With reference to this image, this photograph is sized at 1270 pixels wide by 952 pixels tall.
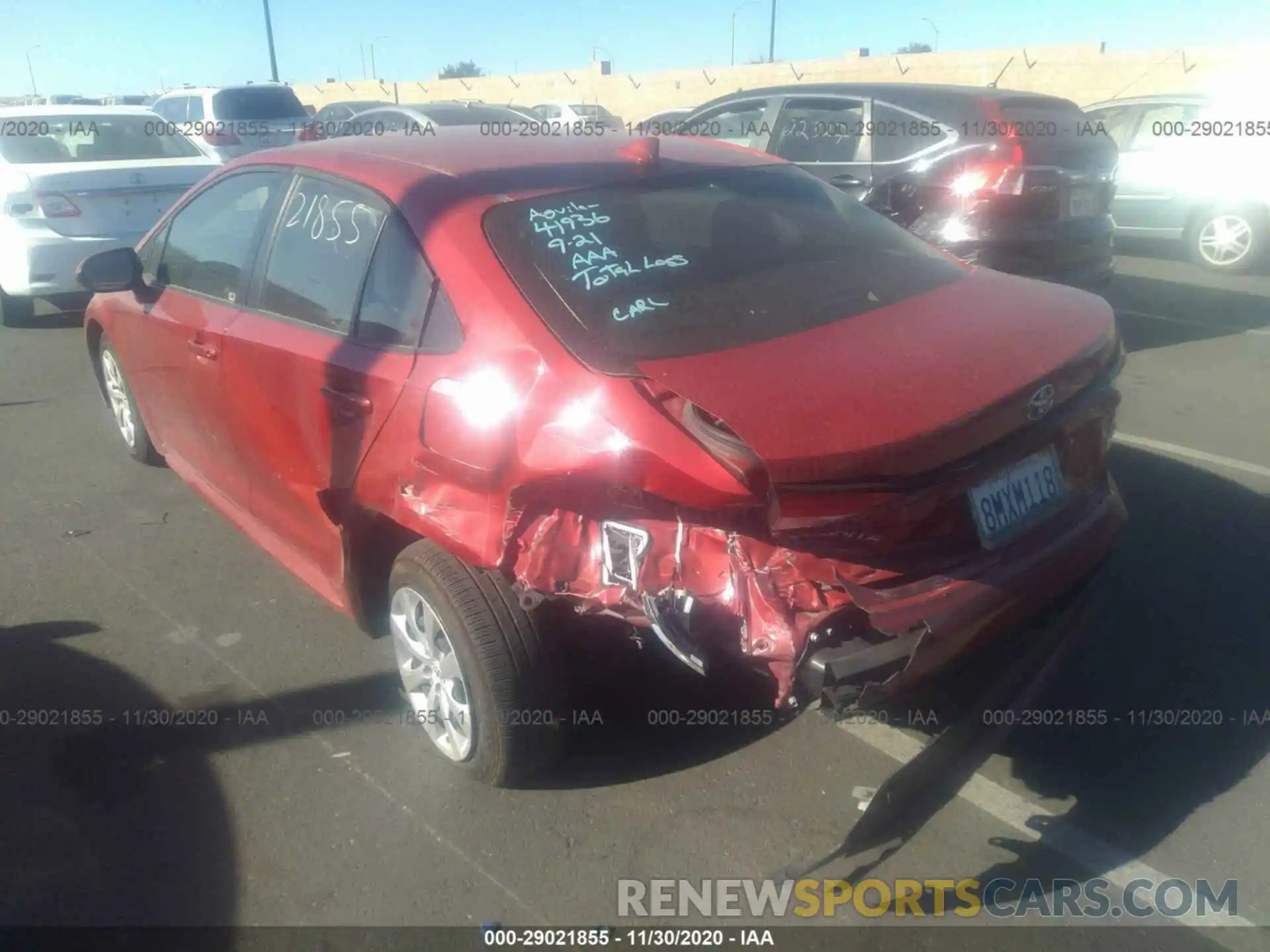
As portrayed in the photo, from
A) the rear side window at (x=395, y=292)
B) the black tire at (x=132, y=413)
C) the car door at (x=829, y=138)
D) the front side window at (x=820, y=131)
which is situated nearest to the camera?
the rear side window at (x=395, y=292)

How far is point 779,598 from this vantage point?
87.1 inches

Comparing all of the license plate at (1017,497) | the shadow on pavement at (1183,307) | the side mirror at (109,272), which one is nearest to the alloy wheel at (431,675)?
the license plate at (1017,497)

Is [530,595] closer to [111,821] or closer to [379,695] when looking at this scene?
[379,695]

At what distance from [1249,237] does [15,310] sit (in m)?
11.6

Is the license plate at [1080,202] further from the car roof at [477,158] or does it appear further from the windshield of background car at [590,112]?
the windshield of background car at [590,112]

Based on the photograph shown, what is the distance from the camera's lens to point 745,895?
259 centimetres

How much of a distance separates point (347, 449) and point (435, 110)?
37.5ft

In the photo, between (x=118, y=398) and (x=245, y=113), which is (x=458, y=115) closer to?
(x=245, y=113)

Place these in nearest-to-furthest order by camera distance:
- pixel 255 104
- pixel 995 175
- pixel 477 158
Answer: pixel 477 158
pixel 995 175
pixel 255 104

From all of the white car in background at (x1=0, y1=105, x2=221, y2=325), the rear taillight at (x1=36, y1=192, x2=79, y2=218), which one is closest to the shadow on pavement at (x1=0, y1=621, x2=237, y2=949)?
the white car in background at (x1=0, y1=105, x2=221, y2=325)

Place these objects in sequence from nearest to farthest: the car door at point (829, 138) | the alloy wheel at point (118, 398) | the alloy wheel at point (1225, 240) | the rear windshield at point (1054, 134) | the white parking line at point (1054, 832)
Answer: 1. the white parking line at point (1054, 832)
2. the alloy wheel at point (118, 398)
3. the rear windshield at point (1054, 134)
4. the car door at point (829, 138)
5. the alloy wheel at point (1225, 240)

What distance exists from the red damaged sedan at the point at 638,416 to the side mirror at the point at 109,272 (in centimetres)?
69

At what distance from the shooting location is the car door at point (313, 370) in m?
2.90

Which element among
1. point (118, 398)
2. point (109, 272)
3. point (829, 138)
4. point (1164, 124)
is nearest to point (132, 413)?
point (118, 398)
